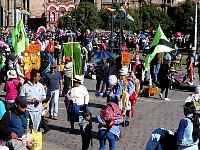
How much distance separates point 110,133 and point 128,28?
2264 inches

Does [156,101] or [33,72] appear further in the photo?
[156,101]

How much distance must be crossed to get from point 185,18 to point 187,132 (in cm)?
5331

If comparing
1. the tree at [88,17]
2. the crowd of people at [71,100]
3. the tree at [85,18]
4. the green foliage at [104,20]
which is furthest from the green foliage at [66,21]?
the crowd of people at [71,100]

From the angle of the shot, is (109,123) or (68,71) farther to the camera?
(68,71)

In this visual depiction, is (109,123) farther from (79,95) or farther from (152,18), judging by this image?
(152,18)

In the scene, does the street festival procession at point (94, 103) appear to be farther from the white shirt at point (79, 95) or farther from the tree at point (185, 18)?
the tree at point (185, 18)

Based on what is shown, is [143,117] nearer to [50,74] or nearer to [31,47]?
[50,74]

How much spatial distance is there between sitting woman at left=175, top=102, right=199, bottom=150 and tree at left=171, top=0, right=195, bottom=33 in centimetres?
5137

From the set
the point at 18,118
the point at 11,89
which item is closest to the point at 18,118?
the point at 18,118

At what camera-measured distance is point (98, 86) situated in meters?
22.8

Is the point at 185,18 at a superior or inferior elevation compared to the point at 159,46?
superior

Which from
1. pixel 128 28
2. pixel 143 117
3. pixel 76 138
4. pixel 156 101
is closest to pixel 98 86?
pixel 156 101

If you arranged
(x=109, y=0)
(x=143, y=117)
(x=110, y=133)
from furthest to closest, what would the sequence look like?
(x=109, y=0) → (x=143, y=117) → (x=110, y=133)

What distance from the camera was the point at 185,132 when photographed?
8.74 metres
